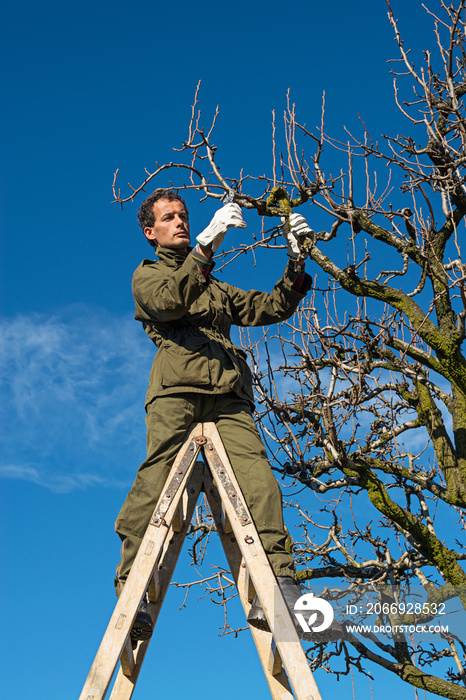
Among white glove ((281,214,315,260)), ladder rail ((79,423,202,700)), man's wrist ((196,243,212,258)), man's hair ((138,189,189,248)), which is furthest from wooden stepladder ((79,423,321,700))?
man's hair ((138,189,189,248))

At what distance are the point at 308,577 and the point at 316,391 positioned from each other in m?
2.66

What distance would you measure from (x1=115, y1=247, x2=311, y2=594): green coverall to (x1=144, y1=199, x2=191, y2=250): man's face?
98 millimetres

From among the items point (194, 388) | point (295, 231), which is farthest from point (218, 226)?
point (194, 388)

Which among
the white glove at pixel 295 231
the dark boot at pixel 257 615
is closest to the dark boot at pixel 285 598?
the dark boot at pixel 257 615

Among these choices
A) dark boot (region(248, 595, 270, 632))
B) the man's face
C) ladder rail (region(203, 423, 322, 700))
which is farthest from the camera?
the man's face

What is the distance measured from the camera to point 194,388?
3516 millimetres

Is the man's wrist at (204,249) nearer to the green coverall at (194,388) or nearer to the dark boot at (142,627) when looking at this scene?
the green coverall at (194,388)

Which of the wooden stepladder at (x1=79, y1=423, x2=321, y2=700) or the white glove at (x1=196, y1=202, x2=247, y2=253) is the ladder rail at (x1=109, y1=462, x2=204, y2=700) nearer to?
the wooden stepladder at (x1=79, y1=423, x2=321, y2=700)

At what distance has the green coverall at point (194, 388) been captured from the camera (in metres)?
3.24

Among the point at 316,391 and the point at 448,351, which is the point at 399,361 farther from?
the point at 316,391

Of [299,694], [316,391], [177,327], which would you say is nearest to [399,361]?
[316,391]

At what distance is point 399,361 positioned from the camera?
22.8 ft

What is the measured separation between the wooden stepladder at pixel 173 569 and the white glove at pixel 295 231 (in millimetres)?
1196

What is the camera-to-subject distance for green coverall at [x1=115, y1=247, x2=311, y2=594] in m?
3.24
